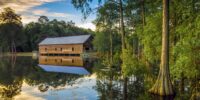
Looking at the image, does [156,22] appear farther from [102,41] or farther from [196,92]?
[102,41]

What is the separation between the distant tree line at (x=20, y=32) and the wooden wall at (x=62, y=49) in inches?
572

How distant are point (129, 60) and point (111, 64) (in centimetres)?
1266

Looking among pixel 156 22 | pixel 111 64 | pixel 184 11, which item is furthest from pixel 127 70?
pixel 111 64

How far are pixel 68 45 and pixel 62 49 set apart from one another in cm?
361

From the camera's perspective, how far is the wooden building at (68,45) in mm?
82613

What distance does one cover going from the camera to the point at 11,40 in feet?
350

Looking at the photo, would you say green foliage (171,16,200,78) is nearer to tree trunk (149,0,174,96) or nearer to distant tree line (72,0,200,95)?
distant tree line (72,0,200,95)

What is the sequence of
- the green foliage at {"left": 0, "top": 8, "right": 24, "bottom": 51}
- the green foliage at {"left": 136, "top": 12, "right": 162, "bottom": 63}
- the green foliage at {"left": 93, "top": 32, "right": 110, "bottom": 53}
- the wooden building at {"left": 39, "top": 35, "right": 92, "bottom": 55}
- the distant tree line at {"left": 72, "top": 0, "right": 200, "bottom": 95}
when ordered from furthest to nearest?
1. the green foliage at {"left": 0, "top": 8, "right": 24, "bottom": 51}
2. the wooden building at {"left": 39, "top": 35, "right": 92, "bottom": 55}
3. the green foliage at {"left": 93, "top": 32, "right": 110, "bottom": 53}
4. the green foliage at {"left": 136, "top": 12, "right": 162, "bottom": 63}
5. the distant tree line at {"left": 72, "top": 0, "right": 200, "bottom": 95}

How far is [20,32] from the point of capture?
107 m

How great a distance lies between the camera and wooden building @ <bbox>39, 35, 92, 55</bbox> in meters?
82.6

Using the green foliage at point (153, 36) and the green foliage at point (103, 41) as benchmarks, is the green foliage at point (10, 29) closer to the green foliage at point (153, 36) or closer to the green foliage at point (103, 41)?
the green foliage at point (103, 41)

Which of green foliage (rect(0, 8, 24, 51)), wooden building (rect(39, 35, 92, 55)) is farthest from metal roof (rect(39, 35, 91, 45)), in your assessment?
green foliage (rect(0, 8, 24, 51))

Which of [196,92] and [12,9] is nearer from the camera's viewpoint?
[196,92]

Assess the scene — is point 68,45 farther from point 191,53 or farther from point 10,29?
point 191,53
